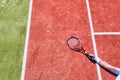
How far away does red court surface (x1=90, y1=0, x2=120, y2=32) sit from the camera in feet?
30.6

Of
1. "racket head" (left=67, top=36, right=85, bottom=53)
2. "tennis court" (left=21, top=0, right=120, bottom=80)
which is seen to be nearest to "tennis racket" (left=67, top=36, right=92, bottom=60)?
"racket head" (left=67, top=36, right=85, bottom=53)

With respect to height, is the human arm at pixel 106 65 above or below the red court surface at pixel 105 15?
below

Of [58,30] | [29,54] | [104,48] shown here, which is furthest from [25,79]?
[104,48]

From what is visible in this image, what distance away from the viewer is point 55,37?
29.2 ft

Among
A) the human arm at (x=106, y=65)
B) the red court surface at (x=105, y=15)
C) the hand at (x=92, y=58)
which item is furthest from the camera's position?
the red court surface at (x=105, y=15)

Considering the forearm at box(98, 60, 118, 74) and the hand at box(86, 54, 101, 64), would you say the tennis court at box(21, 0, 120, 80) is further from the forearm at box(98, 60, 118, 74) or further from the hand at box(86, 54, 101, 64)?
the forearm at box(98, 60, 118, 74)

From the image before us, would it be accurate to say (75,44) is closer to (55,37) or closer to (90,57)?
(90,57)

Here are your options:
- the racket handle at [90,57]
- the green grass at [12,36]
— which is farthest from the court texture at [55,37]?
the racket handle at [90,57]

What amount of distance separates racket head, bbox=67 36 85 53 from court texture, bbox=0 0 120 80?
0.59 ft

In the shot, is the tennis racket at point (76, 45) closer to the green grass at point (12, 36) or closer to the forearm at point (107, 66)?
the forearm at point (107, 66)

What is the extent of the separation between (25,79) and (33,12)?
8.18ft

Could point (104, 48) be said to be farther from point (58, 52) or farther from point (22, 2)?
point (22, 2)

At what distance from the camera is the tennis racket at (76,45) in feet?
27.3

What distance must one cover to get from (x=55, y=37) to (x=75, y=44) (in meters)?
0.84
